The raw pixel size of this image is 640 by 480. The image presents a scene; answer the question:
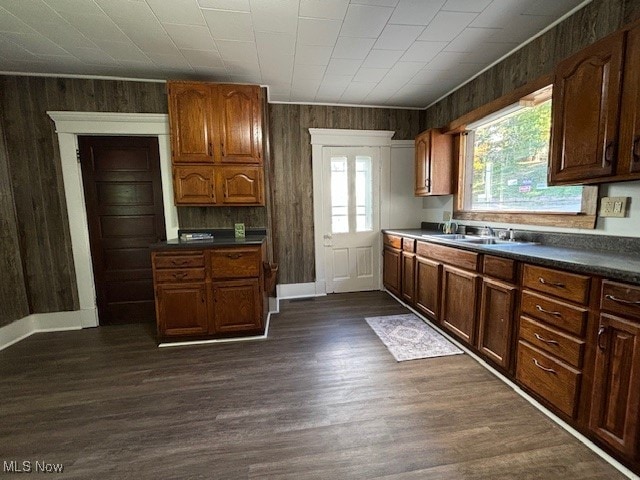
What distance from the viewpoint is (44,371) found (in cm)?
224

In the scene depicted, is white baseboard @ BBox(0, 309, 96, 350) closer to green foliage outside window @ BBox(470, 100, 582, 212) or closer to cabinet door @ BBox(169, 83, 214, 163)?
cabinet door @ BBox(169, 83, 214, 163)

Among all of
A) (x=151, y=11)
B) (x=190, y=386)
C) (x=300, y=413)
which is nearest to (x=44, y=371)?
(x=190, y=386)

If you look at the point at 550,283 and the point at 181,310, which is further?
the point at 181,310

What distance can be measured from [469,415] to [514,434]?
23cm

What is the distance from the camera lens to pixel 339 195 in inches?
157

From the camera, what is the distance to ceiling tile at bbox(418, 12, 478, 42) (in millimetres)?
1981

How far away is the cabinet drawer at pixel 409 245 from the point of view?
3.24m

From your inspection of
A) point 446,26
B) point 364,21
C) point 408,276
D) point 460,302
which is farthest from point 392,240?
point 364,21

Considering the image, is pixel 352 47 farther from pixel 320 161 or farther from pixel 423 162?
pixel 423 162

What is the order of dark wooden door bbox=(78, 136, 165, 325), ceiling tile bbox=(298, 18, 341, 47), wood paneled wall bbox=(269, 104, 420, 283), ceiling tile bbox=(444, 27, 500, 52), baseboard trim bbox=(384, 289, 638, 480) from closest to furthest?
1. baseboard trim bbox=(384, 289, 638, 480)
2. ceiling tile bbox=(298, 18, 341, 47)
3. ceiling tile bbox=(444, 27, 500, 52)
4. dark wooden door bbox=(78, 136, 165, 325)
5. wood paneled wall bbox=(269, 104, 420, 283)

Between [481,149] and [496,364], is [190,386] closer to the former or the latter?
[496,364]

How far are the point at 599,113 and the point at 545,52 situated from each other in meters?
1.01

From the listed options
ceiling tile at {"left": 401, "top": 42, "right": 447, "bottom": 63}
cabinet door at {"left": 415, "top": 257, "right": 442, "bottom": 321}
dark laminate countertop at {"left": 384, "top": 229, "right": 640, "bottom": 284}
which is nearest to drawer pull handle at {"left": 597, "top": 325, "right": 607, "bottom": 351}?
dark laminate countertop at {"left": 384, "top": 229, "right": 640, "bottom": 284}

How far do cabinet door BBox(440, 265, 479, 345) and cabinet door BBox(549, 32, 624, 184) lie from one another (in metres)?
0.95
